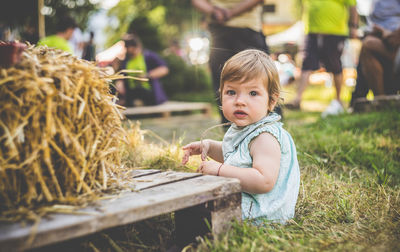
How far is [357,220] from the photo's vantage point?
74.0 inches

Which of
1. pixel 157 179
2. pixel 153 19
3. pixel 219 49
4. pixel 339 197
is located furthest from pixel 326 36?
pixel 153 19

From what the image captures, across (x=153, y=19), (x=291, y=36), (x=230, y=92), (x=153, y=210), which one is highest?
(x=153, y=19)

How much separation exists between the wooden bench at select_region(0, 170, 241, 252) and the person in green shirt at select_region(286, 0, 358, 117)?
458cm

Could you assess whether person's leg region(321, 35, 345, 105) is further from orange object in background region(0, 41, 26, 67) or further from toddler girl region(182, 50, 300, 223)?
orange object in background region(0, 41, 26, 67)

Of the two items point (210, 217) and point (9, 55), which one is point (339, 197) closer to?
point (210, 217)

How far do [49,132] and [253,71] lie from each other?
104 centimetres

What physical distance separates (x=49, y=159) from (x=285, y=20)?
3343 cm

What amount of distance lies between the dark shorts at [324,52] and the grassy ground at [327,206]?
2209mm

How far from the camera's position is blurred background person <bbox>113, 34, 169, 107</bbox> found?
6.76m

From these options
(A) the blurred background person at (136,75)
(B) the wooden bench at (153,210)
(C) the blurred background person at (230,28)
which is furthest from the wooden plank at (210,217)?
(A) the blurred background person at (136,75)

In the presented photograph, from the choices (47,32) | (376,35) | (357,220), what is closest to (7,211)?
(357,220)

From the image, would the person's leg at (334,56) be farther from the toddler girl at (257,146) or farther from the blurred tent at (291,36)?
the blurred tent at (291,36)

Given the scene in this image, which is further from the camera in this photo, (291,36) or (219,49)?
(291,36)

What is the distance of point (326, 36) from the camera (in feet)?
19.2
